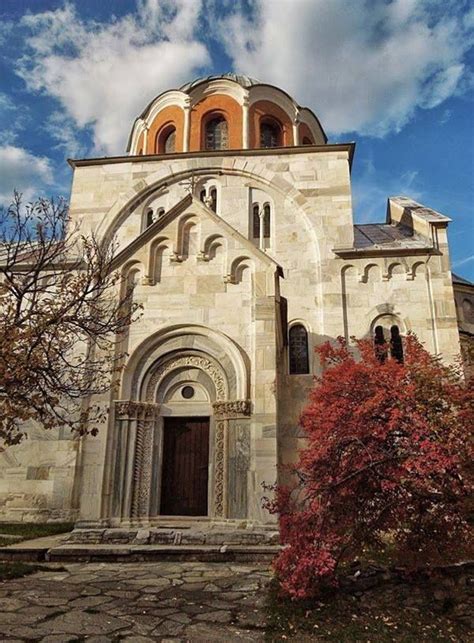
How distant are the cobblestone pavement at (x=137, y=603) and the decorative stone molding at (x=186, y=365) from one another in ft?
13.4

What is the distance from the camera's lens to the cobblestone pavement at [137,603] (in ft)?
16.1

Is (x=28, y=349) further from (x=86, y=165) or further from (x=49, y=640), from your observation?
(x=86, y=165)

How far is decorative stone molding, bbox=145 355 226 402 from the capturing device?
37.0ft

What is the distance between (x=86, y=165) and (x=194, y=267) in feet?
26.9

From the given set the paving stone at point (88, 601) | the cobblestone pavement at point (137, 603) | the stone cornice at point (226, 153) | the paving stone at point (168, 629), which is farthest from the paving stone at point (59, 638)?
the stone cornice at point (226, 153)

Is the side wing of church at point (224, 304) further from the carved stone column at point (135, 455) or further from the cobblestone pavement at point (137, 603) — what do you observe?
the cobblestone pavement at point (137, 603)

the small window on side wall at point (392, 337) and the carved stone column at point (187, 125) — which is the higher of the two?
the carved stone column at point (187, 125)

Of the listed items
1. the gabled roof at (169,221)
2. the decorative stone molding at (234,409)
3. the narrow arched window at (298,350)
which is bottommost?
the decorative stone molding at (234,409)

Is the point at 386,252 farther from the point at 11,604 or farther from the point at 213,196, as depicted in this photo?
the point at 11,604

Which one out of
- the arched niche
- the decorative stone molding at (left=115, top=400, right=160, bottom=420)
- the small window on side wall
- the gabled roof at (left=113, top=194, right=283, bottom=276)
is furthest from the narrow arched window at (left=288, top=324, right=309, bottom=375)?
the decorative stone molding at (left=115, top=400, right=160, bottom=420)

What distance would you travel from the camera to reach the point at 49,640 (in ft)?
15.2

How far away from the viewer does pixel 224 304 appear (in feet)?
37.3

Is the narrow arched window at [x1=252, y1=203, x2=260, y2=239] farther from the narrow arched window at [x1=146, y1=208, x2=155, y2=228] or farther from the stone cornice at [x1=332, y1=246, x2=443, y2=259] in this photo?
the narrow arched window at [x1=146, y1=208, x2=155, y2=228]

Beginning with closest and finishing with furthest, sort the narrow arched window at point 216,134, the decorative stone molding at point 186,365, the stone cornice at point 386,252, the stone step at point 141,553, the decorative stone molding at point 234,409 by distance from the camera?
the stone step at point 141,553, the decorative stone molding at point 234,409, the decorative stone molding at point 186,365, the stone cornice at point 386,252, the narrow arched window at point 216,134
